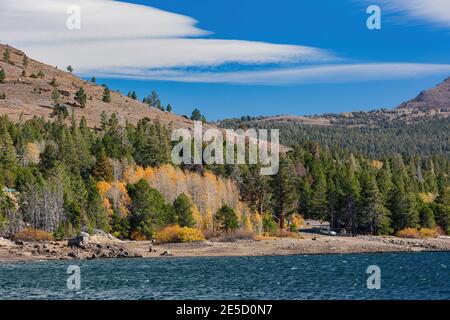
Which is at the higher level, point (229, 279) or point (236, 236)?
point (236, 236)

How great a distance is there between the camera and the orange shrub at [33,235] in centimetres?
12525

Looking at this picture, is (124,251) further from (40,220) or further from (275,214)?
(275,214)

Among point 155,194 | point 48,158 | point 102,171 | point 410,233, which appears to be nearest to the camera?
point 155,194

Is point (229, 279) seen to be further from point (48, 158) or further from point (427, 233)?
point (427, 233)

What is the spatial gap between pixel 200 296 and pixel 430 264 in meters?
52.3

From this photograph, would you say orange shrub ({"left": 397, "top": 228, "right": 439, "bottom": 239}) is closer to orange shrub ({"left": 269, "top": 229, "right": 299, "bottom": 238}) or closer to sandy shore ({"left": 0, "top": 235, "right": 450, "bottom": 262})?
sandy shore ({"left": 0, "top": 235, "right": 450, "bottom": 262})

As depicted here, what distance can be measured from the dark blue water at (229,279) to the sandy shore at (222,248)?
337 inches

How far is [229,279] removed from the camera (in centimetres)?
8031

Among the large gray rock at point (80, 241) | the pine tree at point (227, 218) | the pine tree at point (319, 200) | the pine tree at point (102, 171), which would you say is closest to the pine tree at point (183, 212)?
the pine tree at point (227, 218)

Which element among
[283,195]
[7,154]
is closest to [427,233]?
[283,195]

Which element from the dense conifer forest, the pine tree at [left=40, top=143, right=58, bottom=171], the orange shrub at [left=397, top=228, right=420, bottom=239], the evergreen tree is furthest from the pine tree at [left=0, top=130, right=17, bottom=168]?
the orange shrub at [left=397, top=228, right=420, bottom=239]

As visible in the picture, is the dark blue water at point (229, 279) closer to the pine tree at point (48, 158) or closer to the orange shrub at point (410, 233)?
the orange shrub at point (410, 233)

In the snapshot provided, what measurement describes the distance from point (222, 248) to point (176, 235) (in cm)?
1179

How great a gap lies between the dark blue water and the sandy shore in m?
8.57
